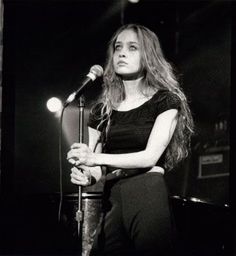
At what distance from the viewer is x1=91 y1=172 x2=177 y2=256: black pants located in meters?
1.71

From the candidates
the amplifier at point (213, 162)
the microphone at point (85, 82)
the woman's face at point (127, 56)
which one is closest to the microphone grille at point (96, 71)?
the microphone at point (85, 82)

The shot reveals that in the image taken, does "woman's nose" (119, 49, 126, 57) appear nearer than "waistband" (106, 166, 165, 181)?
No

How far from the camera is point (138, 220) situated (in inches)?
67.7

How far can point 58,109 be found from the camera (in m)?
3.89

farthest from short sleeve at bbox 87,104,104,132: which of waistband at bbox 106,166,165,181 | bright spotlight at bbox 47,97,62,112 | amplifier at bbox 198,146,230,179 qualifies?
amplifier at bbox 198,146,230,179

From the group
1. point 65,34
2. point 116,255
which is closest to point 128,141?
point 116,255

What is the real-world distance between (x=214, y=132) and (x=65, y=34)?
180cm

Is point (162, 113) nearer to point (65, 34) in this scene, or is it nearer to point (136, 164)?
point (136, 164)

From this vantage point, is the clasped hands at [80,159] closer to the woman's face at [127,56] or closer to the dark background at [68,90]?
the woman's face at [127,56]

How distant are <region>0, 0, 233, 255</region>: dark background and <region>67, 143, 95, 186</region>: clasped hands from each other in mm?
865

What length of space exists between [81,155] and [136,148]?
263mm

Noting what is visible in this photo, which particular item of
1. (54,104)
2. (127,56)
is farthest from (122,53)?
(54,104)

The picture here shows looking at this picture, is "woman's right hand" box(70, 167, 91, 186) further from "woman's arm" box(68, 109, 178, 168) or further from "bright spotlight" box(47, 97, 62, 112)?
"bright spotlight" box(47, 97, 62, 112)

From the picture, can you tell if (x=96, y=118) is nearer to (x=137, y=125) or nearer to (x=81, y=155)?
(x=137, y=125)
